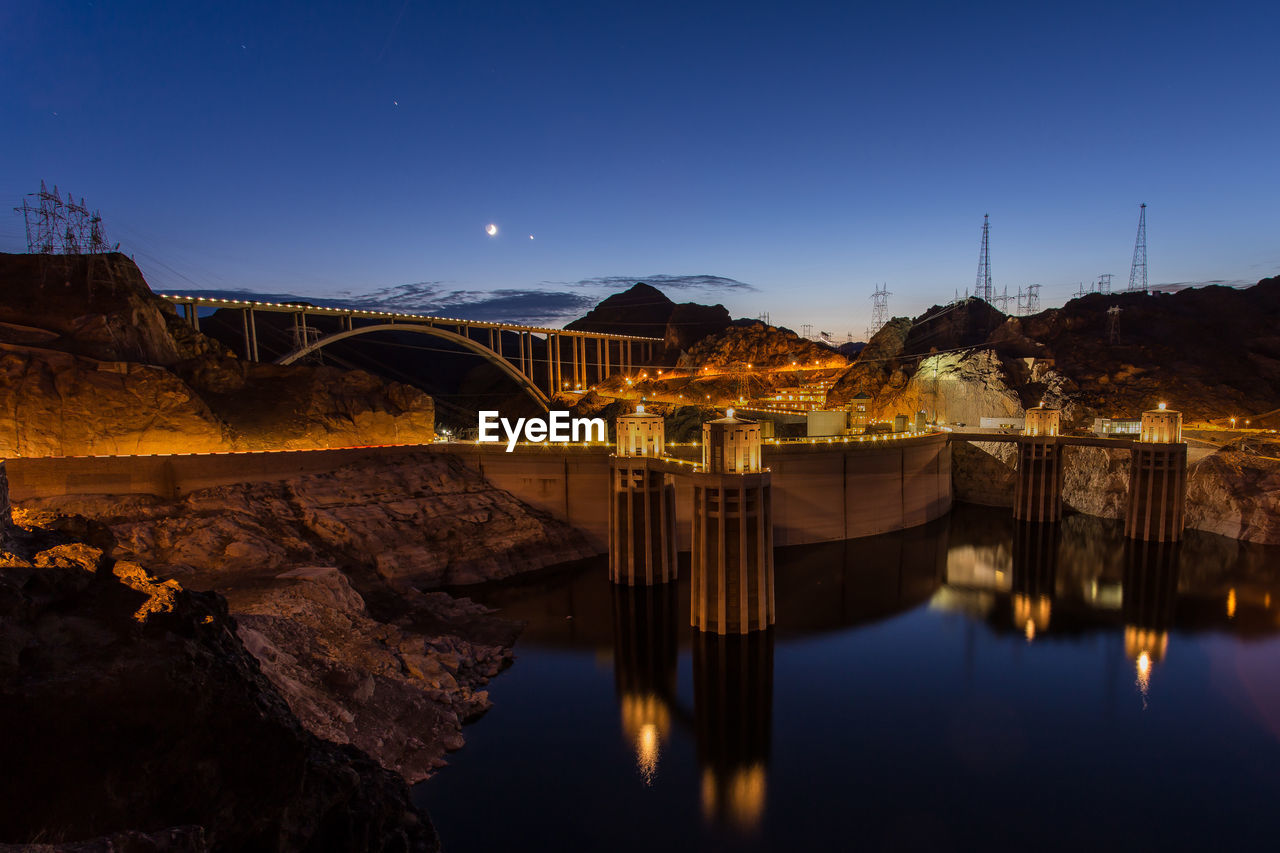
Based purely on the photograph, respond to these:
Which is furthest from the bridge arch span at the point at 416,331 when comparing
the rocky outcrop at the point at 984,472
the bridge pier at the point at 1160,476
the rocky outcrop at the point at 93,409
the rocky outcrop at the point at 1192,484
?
the bridge pier at the point at 1160,476

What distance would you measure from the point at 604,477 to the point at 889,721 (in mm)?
24428

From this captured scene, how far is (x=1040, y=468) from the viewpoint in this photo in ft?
170

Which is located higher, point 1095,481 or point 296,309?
point 296,309

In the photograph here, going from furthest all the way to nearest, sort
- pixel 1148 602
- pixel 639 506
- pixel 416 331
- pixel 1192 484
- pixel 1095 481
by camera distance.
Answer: pixel 416 331 < pixel 1095 481 < pixel 1192 484 < pixel 639 506 < pixel 1148 602

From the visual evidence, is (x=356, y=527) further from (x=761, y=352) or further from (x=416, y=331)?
(x=761, y=352)

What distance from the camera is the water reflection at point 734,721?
19.4m

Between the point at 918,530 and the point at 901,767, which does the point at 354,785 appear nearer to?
the point at 901,767

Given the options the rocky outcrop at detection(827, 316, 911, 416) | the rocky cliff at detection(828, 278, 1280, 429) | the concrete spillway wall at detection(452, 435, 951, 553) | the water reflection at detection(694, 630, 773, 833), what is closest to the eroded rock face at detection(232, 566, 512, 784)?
the water reflection at detection(694, 630, 773, 833)

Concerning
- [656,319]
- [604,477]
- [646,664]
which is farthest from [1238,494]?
[656,319]

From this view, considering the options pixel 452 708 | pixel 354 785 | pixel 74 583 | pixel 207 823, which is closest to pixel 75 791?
pixel 207 823

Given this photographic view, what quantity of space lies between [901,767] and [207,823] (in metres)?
19.7

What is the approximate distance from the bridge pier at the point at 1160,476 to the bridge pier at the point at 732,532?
32445 mm

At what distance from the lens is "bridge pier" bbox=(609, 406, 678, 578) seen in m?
35.8

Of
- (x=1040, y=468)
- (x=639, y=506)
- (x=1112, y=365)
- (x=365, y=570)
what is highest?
(x=1112, y=365)
